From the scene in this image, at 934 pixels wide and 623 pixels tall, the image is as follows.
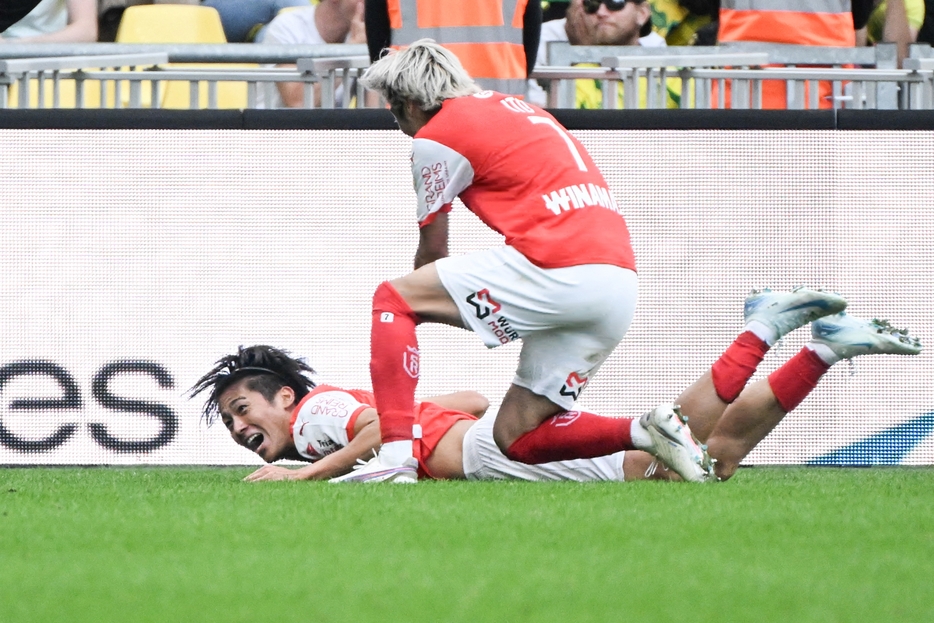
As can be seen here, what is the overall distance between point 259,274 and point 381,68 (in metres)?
1.53

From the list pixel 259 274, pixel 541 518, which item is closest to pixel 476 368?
pixel 259 274

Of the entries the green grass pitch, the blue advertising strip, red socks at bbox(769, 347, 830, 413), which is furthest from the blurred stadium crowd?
the green grass pitch

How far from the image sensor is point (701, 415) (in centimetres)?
550

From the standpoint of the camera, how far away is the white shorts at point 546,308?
5141 millimetres

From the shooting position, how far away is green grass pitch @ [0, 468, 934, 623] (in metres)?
3.00

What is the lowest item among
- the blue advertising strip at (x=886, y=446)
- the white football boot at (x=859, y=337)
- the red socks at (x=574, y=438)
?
the blue advertising strip at (x=886, y=446)

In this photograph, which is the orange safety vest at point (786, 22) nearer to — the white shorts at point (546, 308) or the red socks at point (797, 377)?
the red socks at point (797, 377)

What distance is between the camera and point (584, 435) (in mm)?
5250

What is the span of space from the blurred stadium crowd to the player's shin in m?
2.00

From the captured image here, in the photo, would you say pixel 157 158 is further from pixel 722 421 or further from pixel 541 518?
pixel 541 518

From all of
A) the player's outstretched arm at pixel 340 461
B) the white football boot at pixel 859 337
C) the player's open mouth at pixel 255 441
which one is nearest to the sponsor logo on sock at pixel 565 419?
the player's outstretched arm at pixel 340 461

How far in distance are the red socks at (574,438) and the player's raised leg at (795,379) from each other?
507 mm

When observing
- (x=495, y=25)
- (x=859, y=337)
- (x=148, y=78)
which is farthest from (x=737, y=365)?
(x=148, y=78)

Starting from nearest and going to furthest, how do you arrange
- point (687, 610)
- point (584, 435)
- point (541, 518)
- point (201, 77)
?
point (687, 610) → point (541, 518) → point (584, 435) → point (201, 77)
